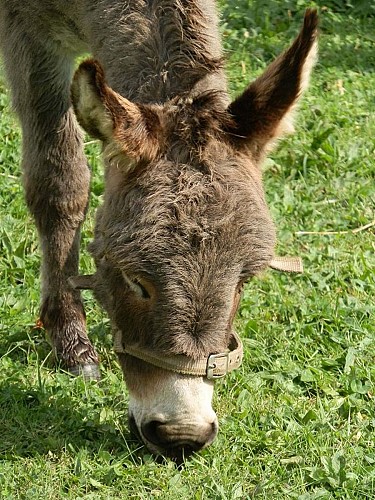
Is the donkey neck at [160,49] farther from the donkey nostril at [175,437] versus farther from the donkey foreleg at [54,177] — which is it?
the donkey nostril at [175,437]

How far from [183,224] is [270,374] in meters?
1.69

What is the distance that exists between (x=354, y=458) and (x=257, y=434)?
1.67ft

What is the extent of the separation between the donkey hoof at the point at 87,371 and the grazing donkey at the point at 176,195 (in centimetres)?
88

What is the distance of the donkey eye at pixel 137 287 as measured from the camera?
14.3ft

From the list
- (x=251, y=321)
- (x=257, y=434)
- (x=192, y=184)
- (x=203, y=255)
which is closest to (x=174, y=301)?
(x=203, y=255)

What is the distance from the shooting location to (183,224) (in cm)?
421

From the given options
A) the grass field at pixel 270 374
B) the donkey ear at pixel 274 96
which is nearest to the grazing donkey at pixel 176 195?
the donkey ear at pixel 274 96

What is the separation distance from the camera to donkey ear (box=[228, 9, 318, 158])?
14.2 ft

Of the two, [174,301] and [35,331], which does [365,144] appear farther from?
[174,301]

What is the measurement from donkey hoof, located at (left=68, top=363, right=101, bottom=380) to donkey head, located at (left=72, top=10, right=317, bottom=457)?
108cm

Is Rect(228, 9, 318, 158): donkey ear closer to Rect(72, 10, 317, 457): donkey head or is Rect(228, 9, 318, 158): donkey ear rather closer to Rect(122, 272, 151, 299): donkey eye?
Rect(72, 10, 317, 457): donkey head

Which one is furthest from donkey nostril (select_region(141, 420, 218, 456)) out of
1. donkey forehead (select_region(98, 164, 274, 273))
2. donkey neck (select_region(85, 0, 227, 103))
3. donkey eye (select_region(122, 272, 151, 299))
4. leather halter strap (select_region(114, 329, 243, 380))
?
donkey neck (select_region(85, 0, 227, 103))

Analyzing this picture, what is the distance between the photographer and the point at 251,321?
602cm

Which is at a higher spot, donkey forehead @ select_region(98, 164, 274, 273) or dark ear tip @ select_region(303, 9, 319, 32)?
dark ear tip @ select_region(303, 9, 319, 32)
